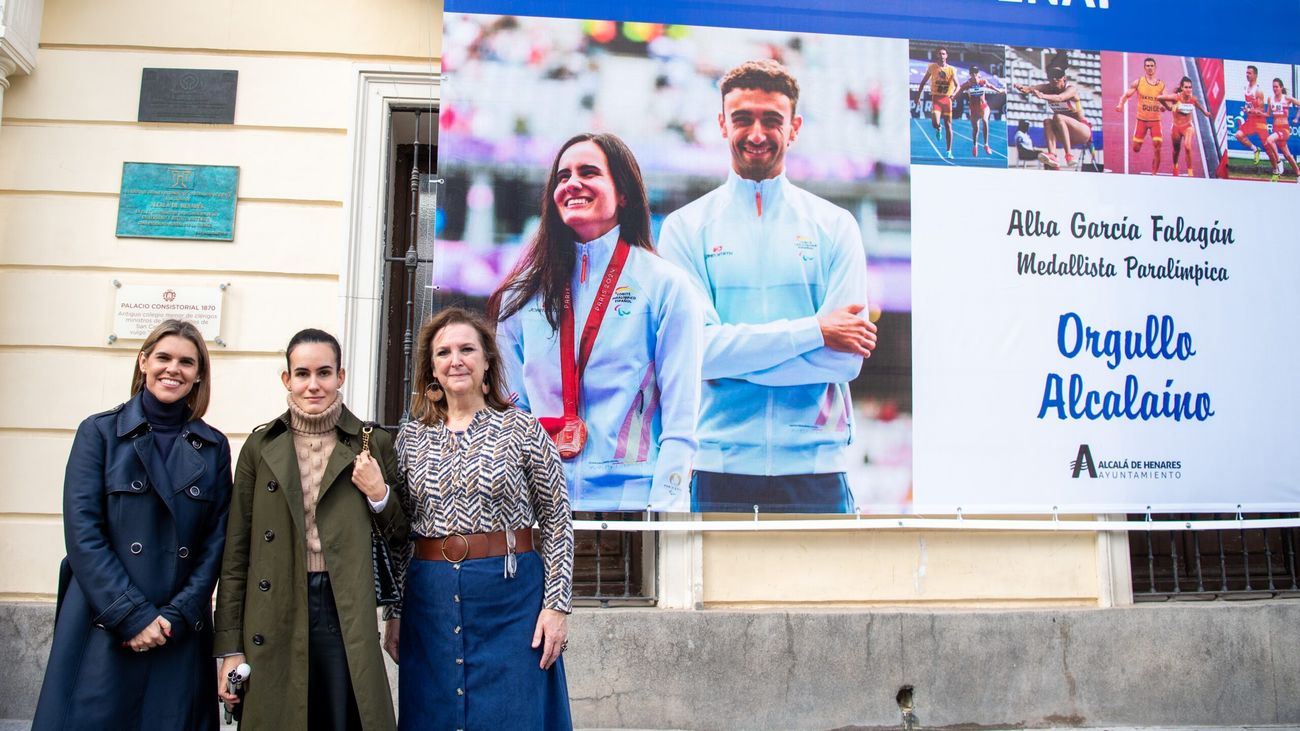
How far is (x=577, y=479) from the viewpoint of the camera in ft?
13.8

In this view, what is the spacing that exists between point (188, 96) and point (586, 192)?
2.16 meters

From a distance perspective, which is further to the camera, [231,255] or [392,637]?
[231,255]

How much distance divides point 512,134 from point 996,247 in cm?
261

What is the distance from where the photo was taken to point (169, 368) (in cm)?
259

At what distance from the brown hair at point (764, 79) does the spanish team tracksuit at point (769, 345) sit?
50cm

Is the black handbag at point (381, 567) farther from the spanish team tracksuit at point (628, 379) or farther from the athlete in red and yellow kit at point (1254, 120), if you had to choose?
the athlete in red and yellow kit at point (1254, 120)

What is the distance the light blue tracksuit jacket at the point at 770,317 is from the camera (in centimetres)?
431

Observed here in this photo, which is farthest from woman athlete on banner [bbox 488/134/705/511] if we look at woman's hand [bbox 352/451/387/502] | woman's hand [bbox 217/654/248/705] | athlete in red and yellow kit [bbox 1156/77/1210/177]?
athlete in red and yellow kit [bbox 1156/77/1210/177]

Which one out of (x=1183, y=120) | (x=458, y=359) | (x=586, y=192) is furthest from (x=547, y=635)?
(x=1183, y=120)

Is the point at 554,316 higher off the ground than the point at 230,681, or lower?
higher

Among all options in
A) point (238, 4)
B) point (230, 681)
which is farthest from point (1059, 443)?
point (238, 4)

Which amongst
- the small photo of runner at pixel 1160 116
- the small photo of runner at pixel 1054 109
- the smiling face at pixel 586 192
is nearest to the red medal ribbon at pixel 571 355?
the smiling face at pixel 586 192

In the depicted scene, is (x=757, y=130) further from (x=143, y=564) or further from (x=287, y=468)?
(x=143, y=564)

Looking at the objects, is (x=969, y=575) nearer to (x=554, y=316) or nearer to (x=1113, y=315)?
(x=1113, y=315)
